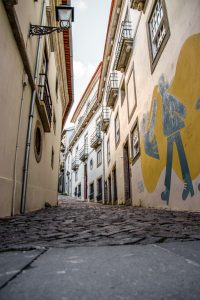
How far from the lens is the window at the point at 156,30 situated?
6.30 m

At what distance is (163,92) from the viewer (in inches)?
231

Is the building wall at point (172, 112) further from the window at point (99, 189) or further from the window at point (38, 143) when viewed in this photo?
the window at point (99, 189)

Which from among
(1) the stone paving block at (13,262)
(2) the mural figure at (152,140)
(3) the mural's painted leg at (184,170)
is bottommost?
(1) the stone paving block at (13,262)

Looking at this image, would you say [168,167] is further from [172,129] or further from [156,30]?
[156,30]

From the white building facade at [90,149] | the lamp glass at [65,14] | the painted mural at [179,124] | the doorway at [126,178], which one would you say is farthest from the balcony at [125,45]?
the white building facade at [90,149]

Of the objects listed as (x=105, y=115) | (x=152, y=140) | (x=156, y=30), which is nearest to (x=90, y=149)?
(x=105, y=115)

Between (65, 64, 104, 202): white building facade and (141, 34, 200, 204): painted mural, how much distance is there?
493 inches

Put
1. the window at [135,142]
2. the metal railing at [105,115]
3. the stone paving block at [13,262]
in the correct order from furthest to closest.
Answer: the metal railing at [105,115] < the window at [135,142] < the stone paving block at [13,262]

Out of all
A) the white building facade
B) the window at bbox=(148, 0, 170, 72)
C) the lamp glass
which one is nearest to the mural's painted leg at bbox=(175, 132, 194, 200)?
the window at bbox=(148, 0, 170, 72)

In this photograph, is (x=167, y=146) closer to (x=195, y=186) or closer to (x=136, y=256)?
(x=195, y=186)

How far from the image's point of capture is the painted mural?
167 inches

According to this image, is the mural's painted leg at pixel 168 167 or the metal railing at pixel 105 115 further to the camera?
the metal railing at pixel 105 115

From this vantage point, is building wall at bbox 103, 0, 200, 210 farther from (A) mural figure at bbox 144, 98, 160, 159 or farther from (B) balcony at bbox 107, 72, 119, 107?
(B) balcony at bbox 107, 72, 119, 107

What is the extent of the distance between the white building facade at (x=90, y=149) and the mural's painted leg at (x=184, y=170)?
13863 mm
